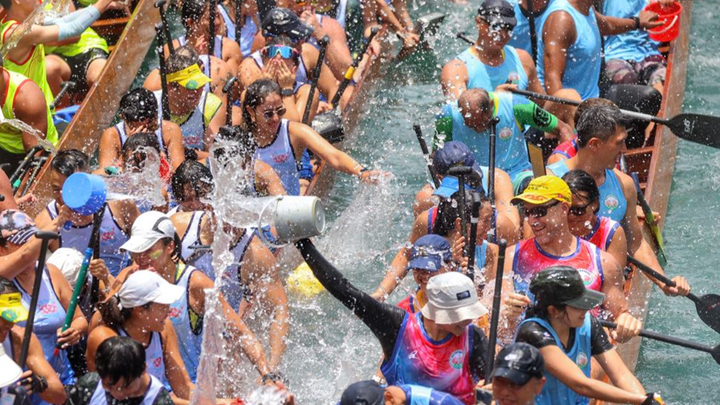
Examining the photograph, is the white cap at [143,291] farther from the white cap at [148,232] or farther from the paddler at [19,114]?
the paddler at [19,114]

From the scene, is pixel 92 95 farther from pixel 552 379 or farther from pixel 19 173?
pixel 552 379

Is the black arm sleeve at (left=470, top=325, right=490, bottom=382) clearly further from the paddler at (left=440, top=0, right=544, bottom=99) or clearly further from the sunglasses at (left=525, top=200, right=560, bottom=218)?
the paddler at (left=440, top=0, right=544, bottom=99)

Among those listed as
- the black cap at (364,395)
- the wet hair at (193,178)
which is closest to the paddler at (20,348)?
the black cap at (364,395)

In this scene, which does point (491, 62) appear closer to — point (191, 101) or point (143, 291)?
point (191, 101)

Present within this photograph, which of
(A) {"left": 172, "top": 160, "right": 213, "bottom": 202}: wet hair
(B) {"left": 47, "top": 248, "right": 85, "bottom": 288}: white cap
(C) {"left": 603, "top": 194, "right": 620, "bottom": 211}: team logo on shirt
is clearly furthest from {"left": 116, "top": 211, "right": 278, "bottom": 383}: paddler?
(C) {"left": 603, "top": 194, "right": 620, "bottom": 211}: team logo on shirt

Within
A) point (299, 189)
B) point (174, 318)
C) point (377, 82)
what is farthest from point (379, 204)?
point (174, 318)

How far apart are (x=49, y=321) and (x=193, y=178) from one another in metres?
1.11

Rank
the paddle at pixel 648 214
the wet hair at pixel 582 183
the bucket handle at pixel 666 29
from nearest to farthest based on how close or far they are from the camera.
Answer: the wet hair at pixel 582 183, the paddle at pixel 648 214, the bucket handle at pixel 666 29

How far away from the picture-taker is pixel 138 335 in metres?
5.17

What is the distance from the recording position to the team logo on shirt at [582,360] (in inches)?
196

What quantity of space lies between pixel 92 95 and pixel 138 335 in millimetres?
3723

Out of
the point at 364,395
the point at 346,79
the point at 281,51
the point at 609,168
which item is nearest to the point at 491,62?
the point at 346,79

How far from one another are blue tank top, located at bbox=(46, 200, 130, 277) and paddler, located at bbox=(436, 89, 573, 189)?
1870 mm

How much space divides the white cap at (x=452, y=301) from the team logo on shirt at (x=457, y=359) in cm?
16
